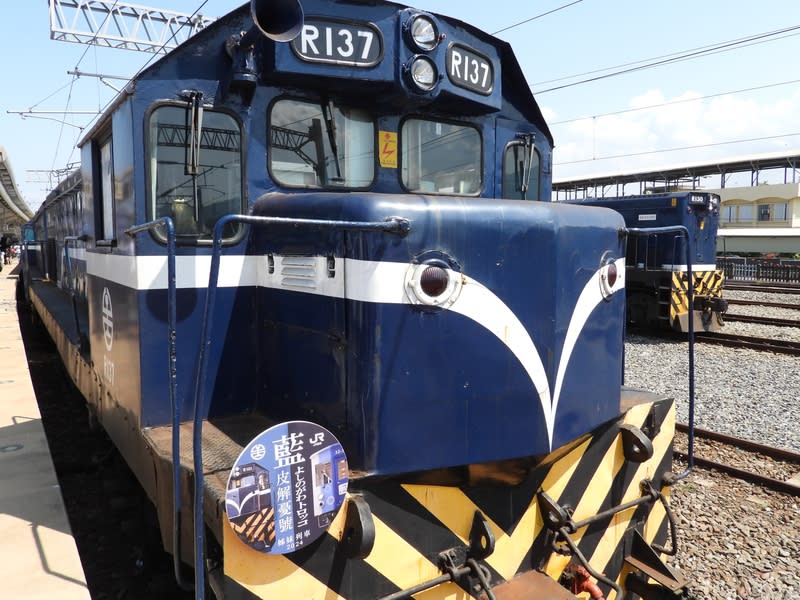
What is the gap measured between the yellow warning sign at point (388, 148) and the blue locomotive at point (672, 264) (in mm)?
9752

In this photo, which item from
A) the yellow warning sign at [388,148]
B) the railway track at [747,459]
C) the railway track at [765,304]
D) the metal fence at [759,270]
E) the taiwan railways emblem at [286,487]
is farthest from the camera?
the metal fence at [759,270]

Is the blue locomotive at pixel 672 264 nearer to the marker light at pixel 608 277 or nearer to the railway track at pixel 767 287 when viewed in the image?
the railway track at pixel 767 287

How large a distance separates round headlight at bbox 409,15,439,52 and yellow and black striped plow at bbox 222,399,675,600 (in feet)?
6.50

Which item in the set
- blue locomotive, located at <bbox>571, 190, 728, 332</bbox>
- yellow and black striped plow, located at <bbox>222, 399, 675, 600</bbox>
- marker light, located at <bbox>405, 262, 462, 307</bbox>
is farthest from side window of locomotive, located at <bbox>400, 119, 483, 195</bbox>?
blue locomotive, located at <bbox>571, 190, 728, 332</bbox>

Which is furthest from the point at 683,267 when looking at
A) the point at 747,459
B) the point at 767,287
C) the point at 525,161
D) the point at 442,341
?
the point at 442,341

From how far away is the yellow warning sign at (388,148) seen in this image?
3148mm

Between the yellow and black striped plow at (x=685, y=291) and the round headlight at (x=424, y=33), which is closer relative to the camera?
the round headlight at (x=424, y=33)

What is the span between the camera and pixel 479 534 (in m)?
2.57

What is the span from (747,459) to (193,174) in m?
5.29

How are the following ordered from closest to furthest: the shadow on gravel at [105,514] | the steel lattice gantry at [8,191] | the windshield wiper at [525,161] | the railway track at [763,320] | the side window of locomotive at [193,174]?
the side window of locomotive at [193,174], the shadow on gravel at [105,514], the windshield wiper at [525,161], the railway track at [763,320], the steel lattice gantry at [8,191]

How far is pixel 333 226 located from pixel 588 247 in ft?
3.98

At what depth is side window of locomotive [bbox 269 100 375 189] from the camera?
302 cm

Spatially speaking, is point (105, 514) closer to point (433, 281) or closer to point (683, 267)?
point (433, 281)

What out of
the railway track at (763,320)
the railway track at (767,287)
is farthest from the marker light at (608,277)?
the railway track at (767,287)
